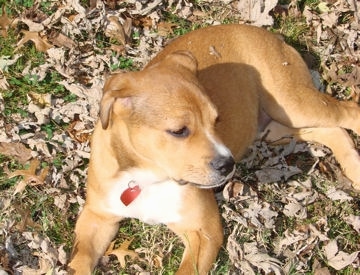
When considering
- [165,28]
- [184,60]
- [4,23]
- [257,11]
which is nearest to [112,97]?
[184,60]

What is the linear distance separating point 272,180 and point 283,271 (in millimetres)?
1044

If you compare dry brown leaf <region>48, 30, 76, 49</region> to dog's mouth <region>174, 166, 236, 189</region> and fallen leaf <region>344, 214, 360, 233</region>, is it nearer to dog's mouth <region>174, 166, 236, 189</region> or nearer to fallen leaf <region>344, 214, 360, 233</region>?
dog's mouth <region>174, 166, 236, 189</region>

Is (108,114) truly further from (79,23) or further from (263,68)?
(79,23)

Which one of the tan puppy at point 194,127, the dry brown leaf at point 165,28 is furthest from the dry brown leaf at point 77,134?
the dry brown leaf at point 165,28

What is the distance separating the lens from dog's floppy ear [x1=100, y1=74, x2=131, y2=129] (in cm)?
489

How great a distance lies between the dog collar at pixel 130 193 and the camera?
18.1ft

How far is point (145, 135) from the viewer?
5023 millimetres

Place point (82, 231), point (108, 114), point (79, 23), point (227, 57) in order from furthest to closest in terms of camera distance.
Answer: point (79, 23) < point (227, 57) < point (82, 231) < point (108, 114)

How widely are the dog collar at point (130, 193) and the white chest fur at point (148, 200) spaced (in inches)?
0.7

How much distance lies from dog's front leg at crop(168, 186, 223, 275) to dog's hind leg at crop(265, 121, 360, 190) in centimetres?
146

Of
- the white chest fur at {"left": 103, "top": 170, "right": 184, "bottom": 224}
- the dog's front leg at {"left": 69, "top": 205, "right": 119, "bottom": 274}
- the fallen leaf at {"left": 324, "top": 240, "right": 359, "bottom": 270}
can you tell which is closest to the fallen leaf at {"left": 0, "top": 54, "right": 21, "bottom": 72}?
the dog's front leg at {"left": 69, "top": 205, "right": 119, "bottom": 274}

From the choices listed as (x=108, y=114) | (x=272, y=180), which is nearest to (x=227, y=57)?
(x=272, y=180)

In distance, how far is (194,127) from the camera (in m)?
4.99

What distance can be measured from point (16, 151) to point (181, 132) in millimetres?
2267
